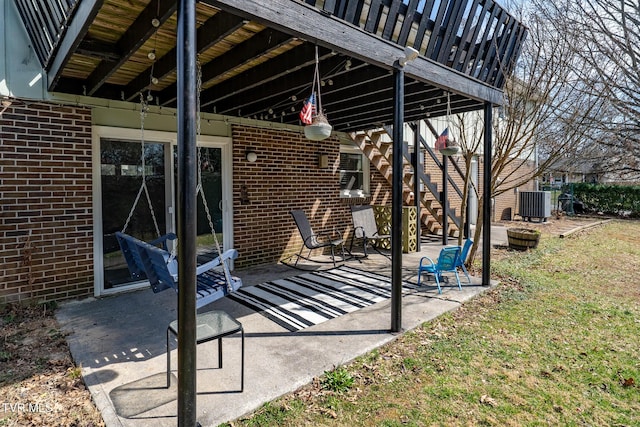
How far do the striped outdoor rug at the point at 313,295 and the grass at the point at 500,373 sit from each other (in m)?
0.93

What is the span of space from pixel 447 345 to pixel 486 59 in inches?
142

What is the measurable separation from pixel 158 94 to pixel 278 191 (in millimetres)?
2574

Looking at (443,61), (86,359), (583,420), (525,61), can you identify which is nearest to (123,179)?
(86,359)

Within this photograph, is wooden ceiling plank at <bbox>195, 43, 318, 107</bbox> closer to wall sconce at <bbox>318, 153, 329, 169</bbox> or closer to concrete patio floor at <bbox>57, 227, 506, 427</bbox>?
concrete patio floor at <bbox>57, 227, 506, 427</bbox>

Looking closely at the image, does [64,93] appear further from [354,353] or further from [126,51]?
[354,353]

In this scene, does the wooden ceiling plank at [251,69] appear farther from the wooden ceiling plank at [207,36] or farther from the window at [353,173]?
the window at [353,173]

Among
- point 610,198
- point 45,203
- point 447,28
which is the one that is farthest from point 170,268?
point 610,198

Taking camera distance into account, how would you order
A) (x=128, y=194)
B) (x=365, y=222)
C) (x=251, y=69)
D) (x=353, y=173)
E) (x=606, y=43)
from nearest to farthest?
(x=251, y=69) < (x=128, y=194) < (x=606, y=43) < (x=365, y=222) < (x=353, y=173)

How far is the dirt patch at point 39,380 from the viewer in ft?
7.34

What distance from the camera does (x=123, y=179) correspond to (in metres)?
4.86

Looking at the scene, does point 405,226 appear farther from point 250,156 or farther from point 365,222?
point 250,156

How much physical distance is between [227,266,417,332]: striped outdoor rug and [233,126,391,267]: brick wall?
1.13 metres

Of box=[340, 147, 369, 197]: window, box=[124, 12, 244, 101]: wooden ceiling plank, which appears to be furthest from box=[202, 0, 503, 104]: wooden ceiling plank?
box=[340, 147, 369, 197]: window

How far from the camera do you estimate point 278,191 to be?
6574 millimetres
